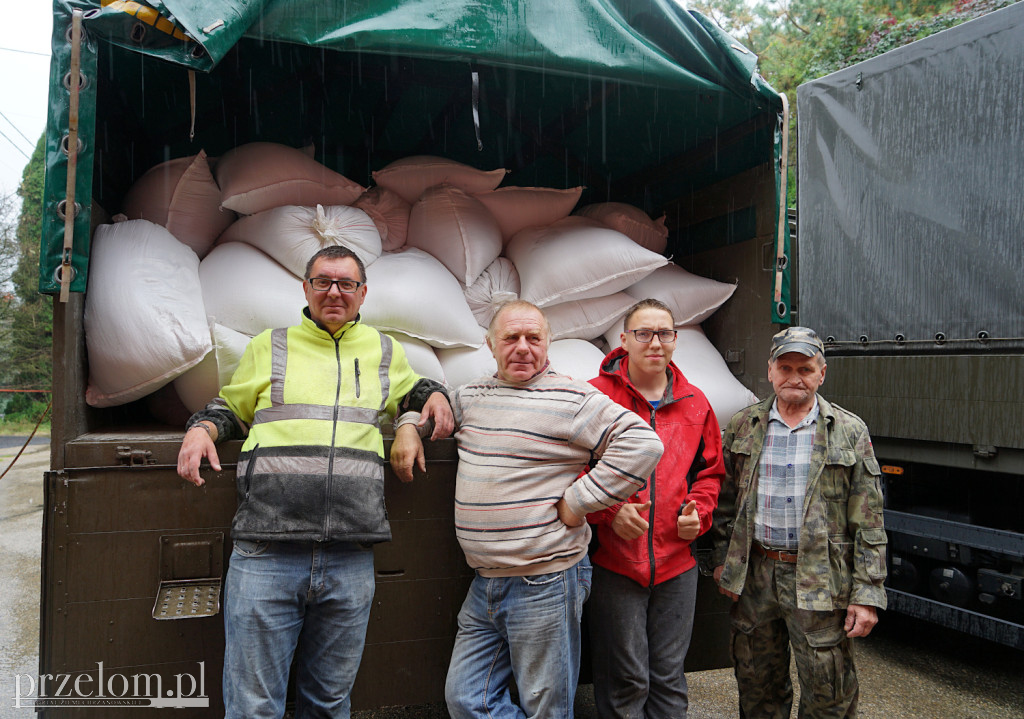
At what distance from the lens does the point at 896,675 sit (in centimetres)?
344

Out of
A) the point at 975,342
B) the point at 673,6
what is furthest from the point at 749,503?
the point at 673,6

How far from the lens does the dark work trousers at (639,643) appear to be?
7.25 ft

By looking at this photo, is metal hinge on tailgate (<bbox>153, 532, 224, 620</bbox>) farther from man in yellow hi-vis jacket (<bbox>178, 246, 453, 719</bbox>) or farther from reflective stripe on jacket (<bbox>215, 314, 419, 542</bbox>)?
reflective stripe on jacket (<bbox>215, 314, 419, 542</bbox>)

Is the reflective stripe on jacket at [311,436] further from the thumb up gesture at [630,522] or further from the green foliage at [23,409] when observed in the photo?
the green foliage at [23,409]

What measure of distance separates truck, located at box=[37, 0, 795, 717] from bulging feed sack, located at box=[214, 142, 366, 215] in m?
0.30

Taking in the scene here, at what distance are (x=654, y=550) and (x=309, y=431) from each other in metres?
1.10

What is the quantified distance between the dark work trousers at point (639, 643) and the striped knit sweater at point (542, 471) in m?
0.26

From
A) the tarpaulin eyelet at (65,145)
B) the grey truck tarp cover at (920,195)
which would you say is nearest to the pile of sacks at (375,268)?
the tarpaulin eyelet at (65,145)

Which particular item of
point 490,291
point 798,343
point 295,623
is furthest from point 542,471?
point 490,291

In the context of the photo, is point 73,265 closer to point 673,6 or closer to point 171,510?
point 171,510

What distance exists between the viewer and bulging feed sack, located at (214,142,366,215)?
285cm

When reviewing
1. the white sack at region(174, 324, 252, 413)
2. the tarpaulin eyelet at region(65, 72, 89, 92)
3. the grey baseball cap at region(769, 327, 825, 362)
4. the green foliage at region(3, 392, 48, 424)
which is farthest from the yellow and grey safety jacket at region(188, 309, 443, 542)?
the green foliage at region(3, 392, 48, 424)

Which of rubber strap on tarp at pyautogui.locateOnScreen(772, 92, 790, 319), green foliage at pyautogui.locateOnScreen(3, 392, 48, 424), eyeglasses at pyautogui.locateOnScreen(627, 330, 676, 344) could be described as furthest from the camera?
green foliage at pyautogui.locateOnScreen(3, 392, 48, 424)

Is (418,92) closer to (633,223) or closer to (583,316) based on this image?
(633,223)
